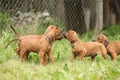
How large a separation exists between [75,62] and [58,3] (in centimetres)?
490

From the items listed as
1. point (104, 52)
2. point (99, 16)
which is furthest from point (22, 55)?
point (99, 16)

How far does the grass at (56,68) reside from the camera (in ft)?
22.8

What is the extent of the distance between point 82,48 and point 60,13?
459 centimetres

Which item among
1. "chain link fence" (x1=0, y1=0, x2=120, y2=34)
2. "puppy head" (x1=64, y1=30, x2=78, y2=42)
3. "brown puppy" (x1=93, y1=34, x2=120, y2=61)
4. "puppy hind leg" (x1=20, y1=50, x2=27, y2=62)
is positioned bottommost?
"chain link fence" (x1=0, y1=0, x2=120, y2=34)

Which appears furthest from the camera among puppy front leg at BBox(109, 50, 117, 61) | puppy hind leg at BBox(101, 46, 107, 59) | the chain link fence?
the chain link fence

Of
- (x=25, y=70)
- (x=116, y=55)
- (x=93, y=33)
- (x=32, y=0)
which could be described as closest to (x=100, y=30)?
(x=93, y=33)

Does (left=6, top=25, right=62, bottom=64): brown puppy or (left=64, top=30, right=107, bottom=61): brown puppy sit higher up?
(left=6, top=25, right=62, bottom=64): brown puppy

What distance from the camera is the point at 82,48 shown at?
8.61 meters

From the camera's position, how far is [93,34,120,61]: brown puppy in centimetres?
907

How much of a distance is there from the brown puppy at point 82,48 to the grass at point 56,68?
0.44 feet

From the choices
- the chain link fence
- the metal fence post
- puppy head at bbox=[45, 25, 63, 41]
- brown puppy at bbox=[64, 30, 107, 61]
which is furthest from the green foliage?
puppy head at bbox=[45, 25, 63, 41]

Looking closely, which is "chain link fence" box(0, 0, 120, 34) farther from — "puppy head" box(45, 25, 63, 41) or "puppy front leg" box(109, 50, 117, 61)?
"puppy head" box(45, 25, 63, 41)

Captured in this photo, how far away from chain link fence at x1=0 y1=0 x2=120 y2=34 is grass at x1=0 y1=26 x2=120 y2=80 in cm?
295

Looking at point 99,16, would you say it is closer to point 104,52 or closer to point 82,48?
point 104,52
